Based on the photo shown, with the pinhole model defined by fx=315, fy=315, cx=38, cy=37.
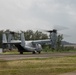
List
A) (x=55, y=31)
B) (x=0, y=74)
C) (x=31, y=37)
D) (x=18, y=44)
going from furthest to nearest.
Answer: (x=31, y=37) → (x=55, y=31) → (x=18, y=44) → (x=0, y=74)

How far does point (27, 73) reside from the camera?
2194cm

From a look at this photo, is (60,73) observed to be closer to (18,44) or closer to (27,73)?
(27,73)

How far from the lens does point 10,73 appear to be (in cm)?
2206

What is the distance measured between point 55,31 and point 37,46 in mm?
9955

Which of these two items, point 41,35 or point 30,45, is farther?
point 41,35

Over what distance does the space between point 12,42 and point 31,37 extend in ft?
324

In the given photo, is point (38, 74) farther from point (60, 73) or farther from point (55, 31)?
point (55, 31)

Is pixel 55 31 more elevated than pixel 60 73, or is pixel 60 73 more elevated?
pixel 55 31

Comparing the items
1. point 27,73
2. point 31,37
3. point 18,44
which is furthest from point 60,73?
point 31,37

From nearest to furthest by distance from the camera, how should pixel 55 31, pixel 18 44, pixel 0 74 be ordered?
1. pixel 0 74
2. pixel 18 44
3. pixel 55 31

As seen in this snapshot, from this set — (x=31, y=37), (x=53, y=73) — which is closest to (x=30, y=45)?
(x=53, y=73)

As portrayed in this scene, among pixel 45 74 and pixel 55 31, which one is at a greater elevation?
pixel 55 31

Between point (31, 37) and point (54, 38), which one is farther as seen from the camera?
point (31, 37)

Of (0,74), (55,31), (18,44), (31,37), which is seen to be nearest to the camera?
(0,74)
